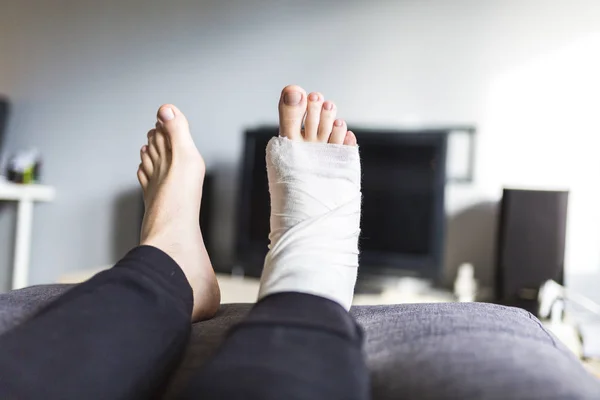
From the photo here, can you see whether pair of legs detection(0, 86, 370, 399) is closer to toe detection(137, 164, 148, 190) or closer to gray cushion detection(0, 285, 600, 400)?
gray cushion detection(0, 285, 600, 400)

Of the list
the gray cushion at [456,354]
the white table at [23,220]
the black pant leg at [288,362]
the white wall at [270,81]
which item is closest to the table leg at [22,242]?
the white table at [23,220]

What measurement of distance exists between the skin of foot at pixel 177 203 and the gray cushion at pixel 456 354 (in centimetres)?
15

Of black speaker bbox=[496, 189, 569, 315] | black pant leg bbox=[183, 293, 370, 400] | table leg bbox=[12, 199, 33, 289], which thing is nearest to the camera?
black pant leg bbox=[183, 293, 370, 400]

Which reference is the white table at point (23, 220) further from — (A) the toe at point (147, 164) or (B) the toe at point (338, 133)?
(B) the toe at point (338, 133)

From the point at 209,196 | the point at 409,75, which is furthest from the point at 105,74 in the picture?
the point at 409,75

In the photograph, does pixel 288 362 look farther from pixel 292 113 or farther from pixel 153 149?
pixel 153 149

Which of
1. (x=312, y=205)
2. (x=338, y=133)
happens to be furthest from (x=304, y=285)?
(x=338, y=133)

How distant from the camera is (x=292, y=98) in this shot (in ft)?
3.27

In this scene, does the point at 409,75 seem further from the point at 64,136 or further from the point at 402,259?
the point at 64,136

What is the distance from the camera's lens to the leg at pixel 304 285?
1.21 ft

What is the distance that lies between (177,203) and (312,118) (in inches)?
12.0

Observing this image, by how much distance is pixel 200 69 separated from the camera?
7.22ft

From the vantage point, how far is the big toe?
102cm

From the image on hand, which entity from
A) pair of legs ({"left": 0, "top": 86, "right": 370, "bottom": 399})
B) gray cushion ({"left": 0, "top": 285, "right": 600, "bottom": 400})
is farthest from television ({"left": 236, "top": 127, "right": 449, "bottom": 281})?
gray cushion ({"left": 0, "top": 285, "right": 600, "bottom": 400})
